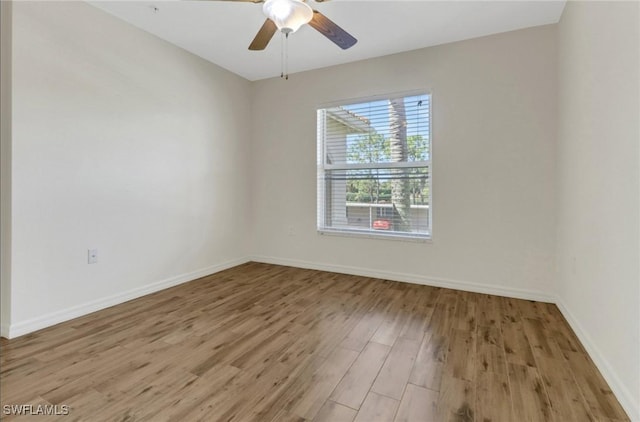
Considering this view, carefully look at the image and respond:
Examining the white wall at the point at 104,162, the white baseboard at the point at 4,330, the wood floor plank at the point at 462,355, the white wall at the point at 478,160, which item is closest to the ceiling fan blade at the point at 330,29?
the white wall at the point at 478,160

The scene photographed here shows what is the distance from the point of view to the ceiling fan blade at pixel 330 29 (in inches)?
78.7

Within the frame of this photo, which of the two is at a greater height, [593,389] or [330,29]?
[330,29]

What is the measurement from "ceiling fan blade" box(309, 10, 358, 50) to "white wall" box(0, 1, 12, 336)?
6.97 ft

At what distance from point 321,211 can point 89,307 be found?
2.58 meters

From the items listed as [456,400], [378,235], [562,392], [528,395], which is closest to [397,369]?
[456,400]

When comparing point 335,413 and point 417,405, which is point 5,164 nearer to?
Result: point 335,413

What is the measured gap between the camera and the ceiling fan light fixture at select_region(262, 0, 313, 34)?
5.87 feet

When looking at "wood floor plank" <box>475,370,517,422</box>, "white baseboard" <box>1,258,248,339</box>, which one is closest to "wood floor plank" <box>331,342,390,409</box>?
"wood floor plank" <box>475,370,517,422</box>

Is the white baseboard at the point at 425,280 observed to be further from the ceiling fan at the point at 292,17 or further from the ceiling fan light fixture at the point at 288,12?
the ceiling fan light fixture at the point at 288,12

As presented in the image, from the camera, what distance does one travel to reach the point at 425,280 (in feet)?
10.9

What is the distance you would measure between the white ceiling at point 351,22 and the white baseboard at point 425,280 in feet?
8.20

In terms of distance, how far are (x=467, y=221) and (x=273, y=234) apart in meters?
2.48

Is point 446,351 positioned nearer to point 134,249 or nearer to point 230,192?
point 134,249

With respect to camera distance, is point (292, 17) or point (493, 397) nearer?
point (493, 397)
